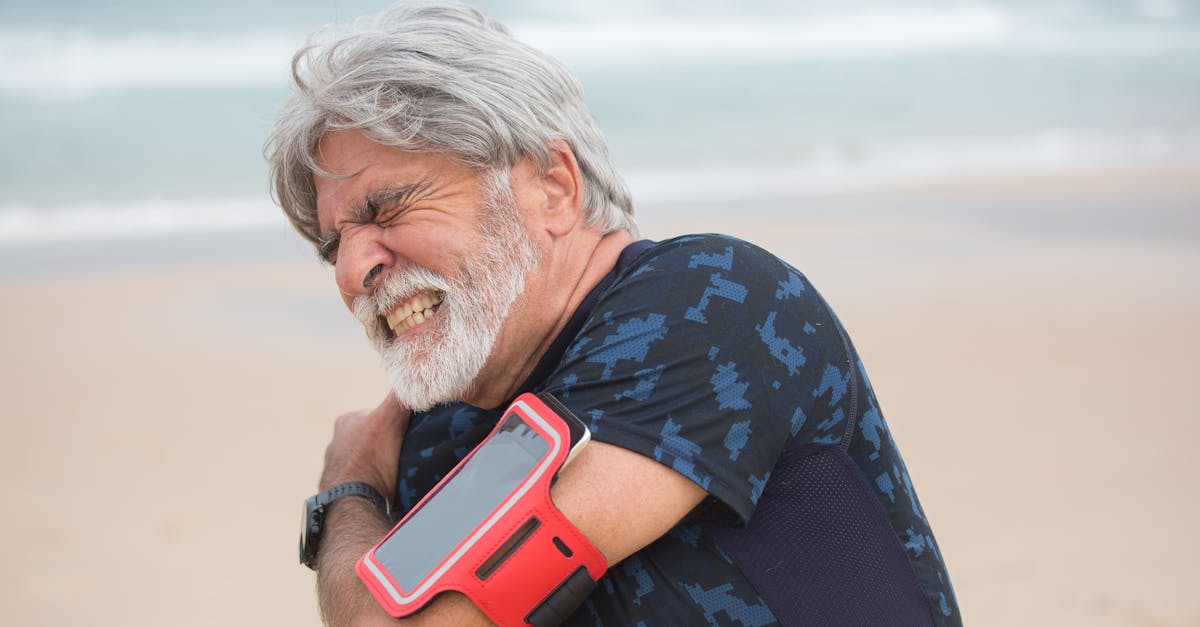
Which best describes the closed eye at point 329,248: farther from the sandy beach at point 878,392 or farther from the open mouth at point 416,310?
the sandy beach at point 878,392

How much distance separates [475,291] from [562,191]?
234mm

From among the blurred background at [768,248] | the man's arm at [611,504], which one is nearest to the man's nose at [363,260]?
the man's arm at [611,504]

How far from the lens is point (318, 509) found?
7.29ft

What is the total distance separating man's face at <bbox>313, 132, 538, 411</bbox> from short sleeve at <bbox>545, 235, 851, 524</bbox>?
0.24 metres

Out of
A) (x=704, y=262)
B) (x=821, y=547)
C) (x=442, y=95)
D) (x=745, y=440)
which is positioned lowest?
(x=821, y=547)

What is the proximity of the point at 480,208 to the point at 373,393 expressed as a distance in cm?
513

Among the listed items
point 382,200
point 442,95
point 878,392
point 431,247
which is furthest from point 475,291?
point 878,392

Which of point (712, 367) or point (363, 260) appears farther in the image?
point (363, 260)

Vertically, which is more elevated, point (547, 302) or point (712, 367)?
point (547, 302)

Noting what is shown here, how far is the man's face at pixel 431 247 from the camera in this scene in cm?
200

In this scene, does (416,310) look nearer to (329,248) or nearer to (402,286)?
(402,286)

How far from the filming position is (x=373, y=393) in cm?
700

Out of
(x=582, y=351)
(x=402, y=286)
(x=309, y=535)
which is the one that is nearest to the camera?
(x=582, y=351)

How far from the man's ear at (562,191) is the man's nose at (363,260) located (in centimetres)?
27
